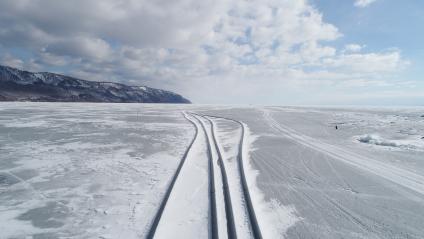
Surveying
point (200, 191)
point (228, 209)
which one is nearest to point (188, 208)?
point (228, 209)

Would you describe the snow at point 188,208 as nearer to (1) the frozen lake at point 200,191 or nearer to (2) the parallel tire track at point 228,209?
(1) the frozen lake at point 200,191

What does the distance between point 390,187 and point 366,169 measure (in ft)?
4.53

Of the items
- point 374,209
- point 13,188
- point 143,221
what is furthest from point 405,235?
point 13,188

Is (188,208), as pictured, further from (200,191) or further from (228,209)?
(200,191)

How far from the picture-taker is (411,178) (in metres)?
6.05

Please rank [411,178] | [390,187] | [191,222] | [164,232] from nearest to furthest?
1. [164,232]
2. [191,222]
3. [390,187]
4. [411,178]

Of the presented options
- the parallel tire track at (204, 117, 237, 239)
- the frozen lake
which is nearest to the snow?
the frozen lake

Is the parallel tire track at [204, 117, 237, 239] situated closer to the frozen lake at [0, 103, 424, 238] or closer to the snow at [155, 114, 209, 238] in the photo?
the frozen lake at [0, 103, 424, 238]

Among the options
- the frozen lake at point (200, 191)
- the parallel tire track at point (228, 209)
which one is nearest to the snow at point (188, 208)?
the frozen lake at point (200, 191)

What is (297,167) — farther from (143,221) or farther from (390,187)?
(143,221)

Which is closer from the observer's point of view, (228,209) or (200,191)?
(228,209)

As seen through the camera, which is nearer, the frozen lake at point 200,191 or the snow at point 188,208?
the snow at point 188,208

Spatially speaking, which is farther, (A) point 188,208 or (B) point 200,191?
(B) point 200,191

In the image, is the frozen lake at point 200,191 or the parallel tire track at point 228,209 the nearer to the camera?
the parallel tire track at point 228,209
